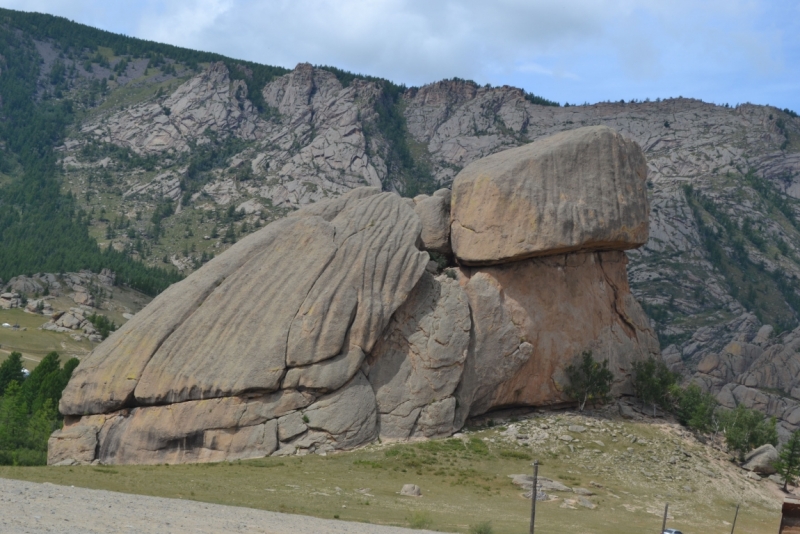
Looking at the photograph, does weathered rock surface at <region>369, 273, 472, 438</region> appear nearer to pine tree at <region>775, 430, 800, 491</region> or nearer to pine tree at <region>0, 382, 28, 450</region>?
pine tree at <region>775, 430, 800, 491</region>

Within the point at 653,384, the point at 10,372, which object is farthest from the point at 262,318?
the point at 10,372

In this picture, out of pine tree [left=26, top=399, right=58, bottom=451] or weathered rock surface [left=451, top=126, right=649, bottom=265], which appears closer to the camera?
pine tree [left=26, top=399, right=58, bottom=451]

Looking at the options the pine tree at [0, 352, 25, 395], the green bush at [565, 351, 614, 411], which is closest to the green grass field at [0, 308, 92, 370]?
the pine tree at [0, 352, 25, 395]

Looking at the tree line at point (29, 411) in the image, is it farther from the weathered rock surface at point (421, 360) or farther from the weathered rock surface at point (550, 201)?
the weathered rock surface at point (550, 201)

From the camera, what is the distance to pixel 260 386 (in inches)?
1849

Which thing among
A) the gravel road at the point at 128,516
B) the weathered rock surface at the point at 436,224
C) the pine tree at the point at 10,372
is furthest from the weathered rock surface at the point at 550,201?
the pine tree at the point at 10,372

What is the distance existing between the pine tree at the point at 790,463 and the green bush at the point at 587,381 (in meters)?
11.7

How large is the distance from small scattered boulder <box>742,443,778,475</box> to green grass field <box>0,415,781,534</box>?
1453 mm

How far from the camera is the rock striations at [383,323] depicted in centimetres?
4644

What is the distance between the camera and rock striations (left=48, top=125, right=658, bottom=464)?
46.4m

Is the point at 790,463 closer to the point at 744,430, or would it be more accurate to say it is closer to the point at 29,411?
the point at 744,430

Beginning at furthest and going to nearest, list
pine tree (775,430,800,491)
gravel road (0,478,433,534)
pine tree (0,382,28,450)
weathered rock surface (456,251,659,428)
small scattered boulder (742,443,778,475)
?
1. small scattered boulder (742,443,778,475)
2. weathered rock surface (456,251,659,428)
3. pine tree (775,430,800,491)
4. pine tree (0,382,28,450)
5. gravel road (0,478,433,534)

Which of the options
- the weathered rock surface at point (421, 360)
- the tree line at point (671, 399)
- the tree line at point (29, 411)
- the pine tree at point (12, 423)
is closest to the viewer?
the tree line at point (29, 411)

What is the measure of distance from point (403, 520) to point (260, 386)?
1608 centimetres
